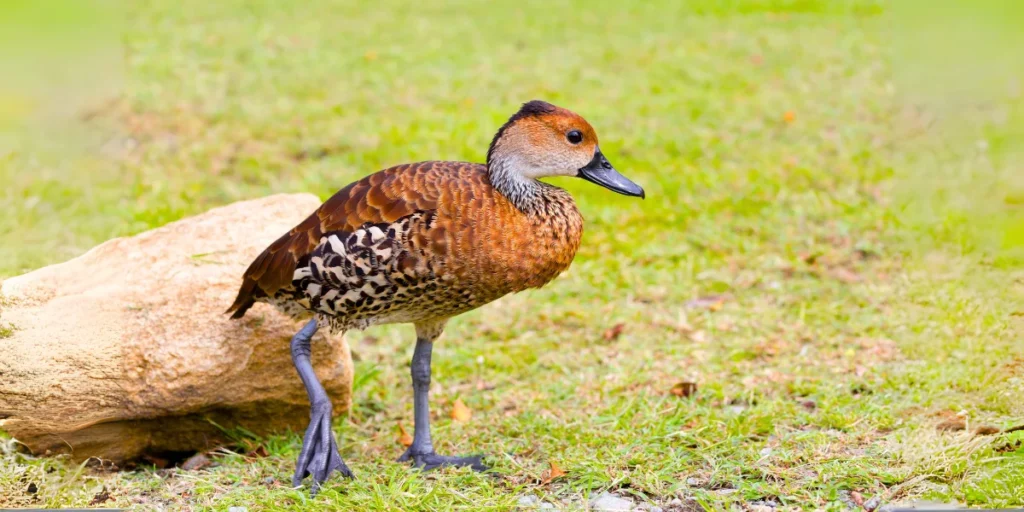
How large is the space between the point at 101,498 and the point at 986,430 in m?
3.86

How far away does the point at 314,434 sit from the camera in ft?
14.9

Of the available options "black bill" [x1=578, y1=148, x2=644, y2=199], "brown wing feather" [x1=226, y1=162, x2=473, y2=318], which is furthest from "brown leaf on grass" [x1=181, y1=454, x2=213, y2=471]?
"black bill" [x1=578, y1=148, x2=644, y2=199]

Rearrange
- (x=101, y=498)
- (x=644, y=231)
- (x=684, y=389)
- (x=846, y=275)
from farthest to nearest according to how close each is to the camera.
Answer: (x=644, y=231) → (x=846, y=275) → (x=684, y=389) → (x=101, y=498)

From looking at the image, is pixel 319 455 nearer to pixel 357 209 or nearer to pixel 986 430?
pixel 357 209

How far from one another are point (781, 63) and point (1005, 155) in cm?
332

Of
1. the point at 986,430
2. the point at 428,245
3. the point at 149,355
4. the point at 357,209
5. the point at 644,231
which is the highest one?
the point at 357,209

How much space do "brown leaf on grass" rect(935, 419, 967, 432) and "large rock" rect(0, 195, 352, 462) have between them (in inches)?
111

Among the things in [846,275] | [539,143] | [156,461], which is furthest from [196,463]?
[846,275]

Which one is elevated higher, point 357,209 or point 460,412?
point 357,209

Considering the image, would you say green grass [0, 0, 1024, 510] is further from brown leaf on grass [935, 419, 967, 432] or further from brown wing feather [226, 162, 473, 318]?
brown wing feather [226, 162, 473, 318]

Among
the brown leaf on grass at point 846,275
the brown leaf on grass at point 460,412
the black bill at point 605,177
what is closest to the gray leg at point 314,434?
the brown leaf on grass at point 460,412

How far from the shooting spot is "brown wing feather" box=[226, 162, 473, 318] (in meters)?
4.44

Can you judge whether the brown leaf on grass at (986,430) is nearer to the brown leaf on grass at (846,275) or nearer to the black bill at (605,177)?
the black bill at (605,177)

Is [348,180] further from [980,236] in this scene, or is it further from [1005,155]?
[1005,155]
